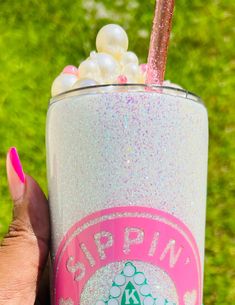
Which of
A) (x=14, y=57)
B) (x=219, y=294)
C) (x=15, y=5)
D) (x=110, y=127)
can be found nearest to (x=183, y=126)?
(x=110, y=127)

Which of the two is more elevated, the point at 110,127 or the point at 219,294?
the point at 110,127

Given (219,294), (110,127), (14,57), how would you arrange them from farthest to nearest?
(14,57)
(219,294)
(110,127)

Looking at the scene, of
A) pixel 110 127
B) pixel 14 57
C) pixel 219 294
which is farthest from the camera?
pixel 14 57

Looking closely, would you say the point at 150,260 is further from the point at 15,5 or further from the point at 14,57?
the point at 15,5

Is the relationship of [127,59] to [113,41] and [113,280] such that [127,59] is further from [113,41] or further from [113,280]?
[113,280]

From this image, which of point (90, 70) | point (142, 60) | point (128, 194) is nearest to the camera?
point (128, 194)

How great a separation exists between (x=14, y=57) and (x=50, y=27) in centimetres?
20

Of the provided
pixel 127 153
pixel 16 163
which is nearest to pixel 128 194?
pixel 127 153

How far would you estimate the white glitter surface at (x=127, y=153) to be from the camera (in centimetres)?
102

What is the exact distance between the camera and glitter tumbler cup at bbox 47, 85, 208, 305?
3.34ft

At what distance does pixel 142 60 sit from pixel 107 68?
134cm

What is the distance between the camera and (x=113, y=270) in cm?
103

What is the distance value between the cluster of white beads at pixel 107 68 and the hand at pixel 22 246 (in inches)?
6.8

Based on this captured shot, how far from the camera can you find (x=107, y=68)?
112 cm
